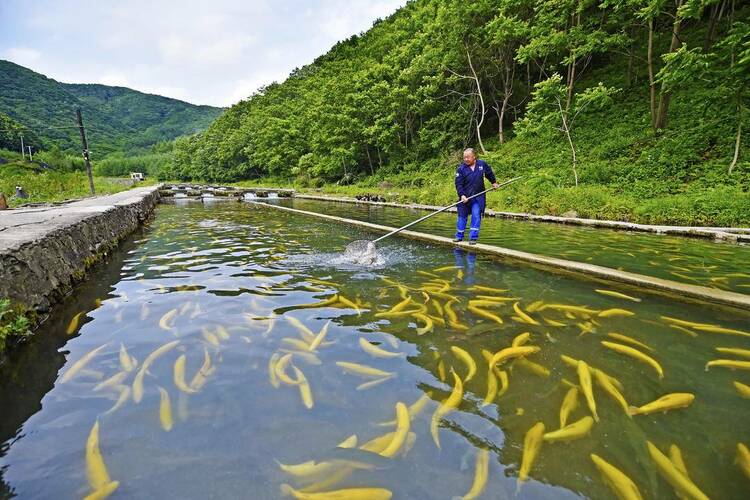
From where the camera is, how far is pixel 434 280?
6367 millimetres

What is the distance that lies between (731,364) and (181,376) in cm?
516

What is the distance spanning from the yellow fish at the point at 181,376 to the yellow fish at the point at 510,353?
9.17ft

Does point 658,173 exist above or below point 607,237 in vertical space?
above

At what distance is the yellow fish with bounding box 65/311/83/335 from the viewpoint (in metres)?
4.25

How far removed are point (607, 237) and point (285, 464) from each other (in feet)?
37.7

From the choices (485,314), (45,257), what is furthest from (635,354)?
(45,257)

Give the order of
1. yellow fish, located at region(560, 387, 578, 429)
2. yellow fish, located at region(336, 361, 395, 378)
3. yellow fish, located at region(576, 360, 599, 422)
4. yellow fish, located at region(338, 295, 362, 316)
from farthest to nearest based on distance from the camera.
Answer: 1. yellow fish, located at region(338, 295, 362, 316)
2. yellow fish, located at region(336, 361, 395, 378)
3. yellow fish, located at region(576, 360, 599, 422)
4. yellow fish, located at region(560, 387, 578, 429)

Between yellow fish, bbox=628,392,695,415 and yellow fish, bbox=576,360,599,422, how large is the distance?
0.26 m

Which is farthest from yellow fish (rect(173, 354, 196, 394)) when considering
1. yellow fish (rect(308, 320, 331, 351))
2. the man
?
the man

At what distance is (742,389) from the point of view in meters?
2.97

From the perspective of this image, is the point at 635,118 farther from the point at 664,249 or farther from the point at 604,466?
the point at 604,466

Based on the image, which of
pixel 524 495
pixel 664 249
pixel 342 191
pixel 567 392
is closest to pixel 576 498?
pixel 524 495

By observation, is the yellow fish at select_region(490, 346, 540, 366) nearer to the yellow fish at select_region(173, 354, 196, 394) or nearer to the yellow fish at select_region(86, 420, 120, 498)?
the yellow fish at select_region(173, 354, 196, 394)

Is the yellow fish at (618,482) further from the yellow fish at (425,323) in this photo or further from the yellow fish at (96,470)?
the yellow fish at (96,470)
